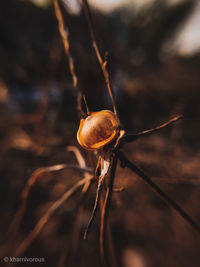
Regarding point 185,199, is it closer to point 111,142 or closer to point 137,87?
point 111,142

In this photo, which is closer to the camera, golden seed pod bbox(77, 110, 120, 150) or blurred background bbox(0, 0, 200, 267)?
golden seed pod bbox(77, 110, 120, 150)

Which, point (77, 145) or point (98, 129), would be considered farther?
point (77, 145)

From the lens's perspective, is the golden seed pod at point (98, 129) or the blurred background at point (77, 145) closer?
the golden seed pod at point (98, 129)

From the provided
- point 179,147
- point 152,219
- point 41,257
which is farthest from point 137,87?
point 41,257
